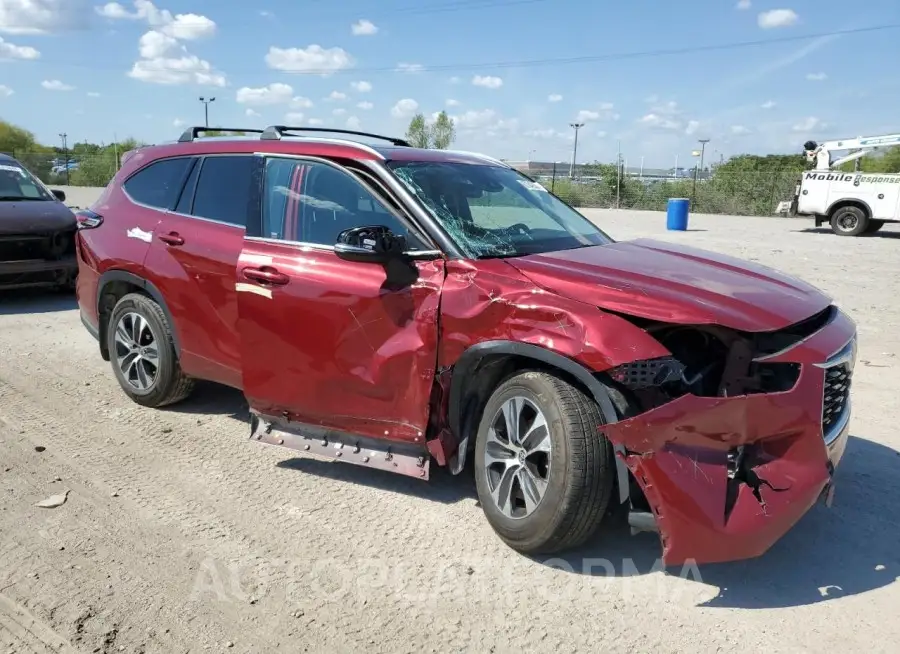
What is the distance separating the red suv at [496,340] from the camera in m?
2.90

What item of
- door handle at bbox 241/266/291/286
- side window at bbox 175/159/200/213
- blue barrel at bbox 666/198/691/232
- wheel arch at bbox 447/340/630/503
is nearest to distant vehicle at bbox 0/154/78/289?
side window at bbox 175/159/200/213

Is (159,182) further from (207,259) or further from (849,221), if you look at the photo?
(849,221)

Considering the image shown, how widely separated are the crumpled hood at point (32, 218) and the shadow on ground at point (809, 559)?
25.9 feet

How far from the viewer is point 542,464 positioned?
3.34m

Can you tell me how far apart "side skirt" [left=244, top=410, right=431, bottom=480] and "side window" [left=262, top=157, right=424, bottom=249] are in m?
1.05

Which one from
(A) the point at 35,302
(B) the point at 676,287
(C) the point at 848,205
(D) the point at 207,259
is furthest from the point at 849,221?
(D) the point at 207,259

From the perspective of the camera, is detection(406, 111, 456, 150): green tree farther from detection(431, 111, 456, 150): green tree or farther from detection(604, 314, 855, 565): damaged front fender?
detection(604, 314, 855, 565): damaged front fender

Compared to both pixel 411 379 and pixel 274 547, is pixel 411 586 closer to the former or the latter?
pixel 274 547

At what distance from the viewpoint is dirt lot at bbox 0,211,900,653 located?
9.33 feet

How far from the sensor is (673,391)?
10.1 ft

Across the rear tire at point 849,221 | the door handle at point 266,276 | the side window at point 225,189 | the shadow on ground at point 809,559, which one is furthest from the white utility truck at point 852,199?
the door handle at point 266,276

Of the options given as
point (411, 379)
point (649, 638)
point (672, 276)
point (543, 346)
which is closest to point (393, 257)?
point (411, 379)

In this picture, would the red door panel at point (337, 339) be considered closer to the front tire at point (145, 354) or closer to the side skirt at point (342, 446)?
the side skirt at point (342, 446)

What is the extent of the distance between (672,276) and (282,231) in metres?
2.16
